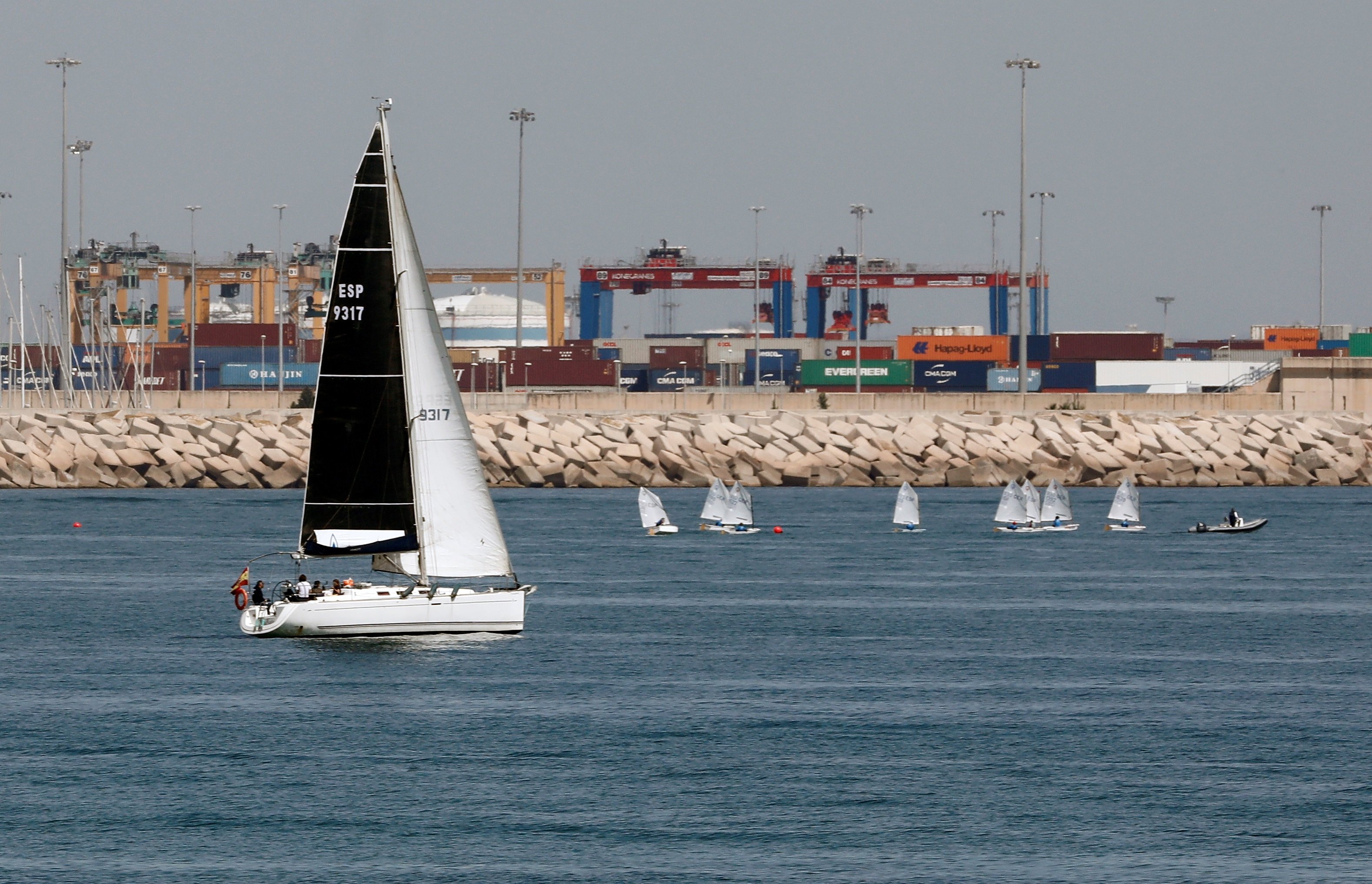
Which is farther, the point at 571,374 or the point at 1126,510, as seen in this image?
the point at 571,374

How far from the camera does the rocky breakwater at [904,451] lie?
Answer: 92.8 m

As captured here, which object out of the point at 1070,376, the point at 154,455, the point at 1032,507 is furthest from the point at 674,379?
the point at 1032,507

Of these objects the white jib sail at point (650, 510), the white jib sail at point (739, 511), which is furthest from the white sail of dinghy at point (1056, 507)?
the white jib sail at point (650, 510)

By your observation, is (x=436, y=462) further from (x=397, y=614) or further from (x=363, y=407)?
(x=397, y=614)

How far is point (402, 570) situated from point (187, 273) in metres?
121

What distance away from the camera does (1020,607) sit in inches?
1928

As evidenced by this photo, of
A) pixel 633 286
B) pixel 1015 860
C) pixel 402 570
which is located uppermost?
pixel 633 286

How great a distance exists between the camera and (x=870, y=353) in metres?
158

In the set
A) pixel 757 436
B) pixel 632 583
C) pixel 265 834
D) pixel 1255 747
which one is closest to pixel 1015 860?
pixel 1255 747

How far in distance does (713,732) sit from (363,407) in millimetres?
10330

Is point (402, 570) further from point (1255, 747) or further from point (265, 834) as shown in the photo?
point (1255, 747)

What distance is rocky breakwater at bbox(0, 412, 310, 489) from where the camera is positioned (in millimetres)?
91375

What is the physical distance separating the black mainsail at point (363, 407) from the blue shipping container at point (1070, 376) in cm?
10844

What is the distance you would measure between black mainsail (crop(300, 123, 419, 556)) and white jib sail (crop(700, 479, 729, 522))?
3442cm
